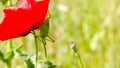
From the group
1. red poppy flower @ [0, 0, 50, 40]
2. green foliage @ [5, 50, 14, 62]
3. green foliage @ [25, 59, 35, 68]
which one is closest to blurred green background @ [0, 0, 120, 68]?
green foliage @ [5, 50, 14, 62]

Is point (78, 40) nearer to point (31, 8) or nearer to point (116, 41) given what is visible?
point (116, 41)

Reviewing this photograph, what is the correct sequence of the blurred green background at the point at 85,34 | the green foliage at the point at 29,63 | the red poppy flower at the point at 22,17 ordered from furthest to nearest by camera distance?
the blurred green background at the point at 85,34 → the green foliage at the point at 29,63 → the red poppy flower at the point at 22,17

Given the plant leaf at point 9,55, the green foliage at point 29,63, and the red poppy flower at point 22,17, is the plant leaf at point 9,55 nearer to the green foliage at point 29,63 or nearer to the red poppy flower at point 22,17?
the green foliage at point 29,63

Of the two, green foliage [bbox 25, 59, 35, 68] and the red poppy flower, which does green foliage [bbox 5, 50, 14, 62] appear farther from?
the red poppy flower

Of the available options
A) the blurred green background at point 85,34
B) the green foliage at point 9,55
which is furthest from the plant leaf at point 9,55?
the blurred green background at point 85,34

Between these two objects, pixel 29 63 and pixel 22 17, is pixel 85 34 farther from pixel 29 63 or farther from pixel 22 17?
pixel 22 17

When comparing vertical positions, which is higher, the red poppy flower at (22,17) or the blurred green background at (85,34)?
the red poppy flower at (22,17)
